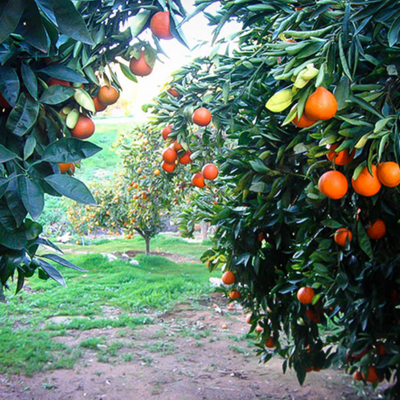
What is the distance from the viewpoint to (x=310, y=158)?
1337mm

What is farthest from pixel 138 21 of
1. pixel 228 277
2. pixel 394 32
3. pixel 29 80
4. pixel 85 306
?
pixel 85 306

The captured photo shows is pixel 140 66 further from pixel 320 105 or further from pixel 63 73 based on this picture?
pixel 320 105

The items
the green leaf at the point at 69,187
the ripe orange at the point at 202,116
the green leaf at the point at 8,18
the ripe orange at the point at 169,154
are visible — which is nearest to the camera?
the green leaf at the point at 8,18

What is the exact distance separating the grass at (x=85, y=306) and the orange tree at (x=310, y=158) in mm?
2497

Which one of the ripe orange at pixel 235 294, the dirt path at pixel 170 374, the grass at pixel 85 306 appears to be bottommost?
the grass at pixel 85 306

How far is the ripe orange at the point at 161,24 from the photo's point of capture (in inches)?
37.7

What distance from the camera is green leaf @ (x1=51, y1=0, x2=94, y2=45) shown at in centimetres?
77

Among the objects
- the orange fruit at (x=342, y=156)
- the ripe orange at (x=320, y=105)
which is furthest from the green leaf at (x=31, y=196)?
the orange fruit at (x=342, y=156)

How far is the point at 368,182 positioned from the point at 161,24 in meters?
0.70

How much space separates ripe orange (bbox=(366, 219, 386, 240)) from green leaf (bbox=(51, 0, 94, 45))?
4.41 ft

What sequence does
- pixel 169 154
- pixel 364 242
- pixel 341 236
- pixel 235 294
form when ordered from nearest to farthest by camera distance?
1. pixel 364 242
2. pixel 341 236
3. pixel 169 154
4. pixel 235 294

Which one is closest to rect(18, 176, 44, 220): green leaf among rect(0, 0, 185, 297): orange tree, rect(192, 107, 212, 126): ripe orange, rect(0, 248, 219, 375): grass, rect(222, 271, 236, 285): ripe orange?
rect(0, 0, 185, 297): orange tree

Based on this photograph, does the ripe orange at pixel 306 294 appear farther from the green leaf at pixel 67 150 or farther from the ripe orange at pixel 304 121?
the green leaf at pixel 67 150

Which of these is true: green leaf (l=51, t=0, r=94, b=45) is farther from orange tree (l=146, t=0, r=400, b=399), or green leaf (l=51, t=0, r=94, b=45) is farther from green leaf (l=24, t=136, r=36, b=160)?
orange tree (l=146, t=0, r=400, b=399)
